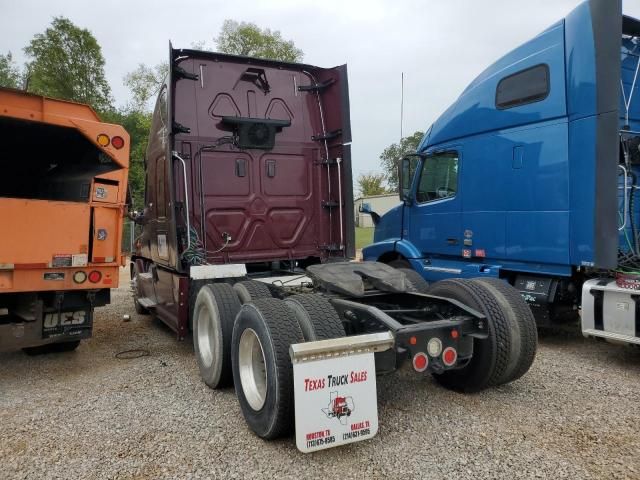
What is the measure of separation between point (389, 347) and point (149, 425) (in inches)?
70.2

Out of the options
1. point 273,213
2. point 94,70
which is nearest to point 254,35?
point 94,70

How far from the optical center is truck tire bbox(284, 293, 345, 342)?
3.18m

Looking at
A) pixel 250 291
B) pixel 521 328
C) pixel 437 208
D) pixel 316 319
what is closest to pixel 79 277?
pixel 250 291

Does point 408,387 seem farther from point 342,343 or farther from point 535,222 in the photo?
point 535,222

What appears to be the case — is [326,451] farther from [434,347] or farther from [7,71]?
[7,71]

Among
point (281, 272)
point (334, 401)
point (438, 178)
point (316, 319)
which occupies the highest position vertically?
point (438, 178)

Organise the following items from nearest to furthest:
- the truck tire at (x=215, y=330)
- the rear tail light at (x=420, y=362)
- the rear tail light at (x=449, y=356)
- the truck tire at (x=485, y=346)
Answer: the rear tail light at (x=420, y=362) < the rear tail light at (x=449, y=356) < the truck tire at (x=485, y=346) < the truck tire at (x=215, y=330)

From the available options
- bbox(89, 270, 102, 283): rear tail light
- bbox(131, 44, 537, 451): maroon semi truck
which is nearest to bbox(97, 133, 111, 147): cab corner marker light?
bbox(131, 44, 537, 451): maroon semi truck

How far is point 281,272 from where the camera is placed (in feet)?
18.8

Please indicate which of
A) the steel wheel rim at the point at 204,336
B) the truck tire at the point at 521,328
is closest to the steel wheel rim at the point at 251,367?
the steel wheel rim at the point at 204,336

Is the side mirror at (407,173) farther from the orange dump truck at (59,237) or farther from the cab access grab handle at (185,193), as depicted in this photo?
the orange dump truck at (59,237)

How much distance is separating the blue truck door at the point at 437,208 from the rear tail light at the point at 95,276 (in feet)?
13.9

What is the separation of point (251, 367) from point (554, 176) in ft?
12.3

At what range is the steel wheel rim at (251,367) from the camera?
3.32 meters
